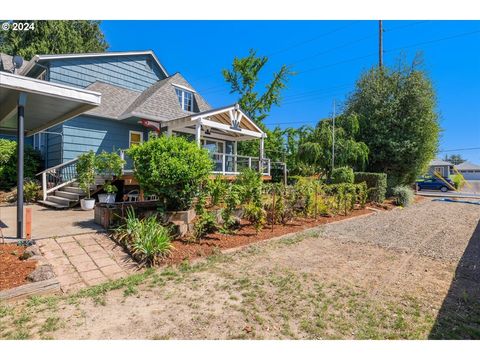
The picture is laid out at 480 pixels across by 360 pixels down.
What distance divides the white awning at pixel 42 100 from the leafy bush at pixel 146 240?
3.08 metres

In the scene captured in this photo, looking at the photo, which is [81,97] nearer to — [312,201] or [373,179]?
[312,201]

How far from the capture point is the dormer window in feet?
49.9

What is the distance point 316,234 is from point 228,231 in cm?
243

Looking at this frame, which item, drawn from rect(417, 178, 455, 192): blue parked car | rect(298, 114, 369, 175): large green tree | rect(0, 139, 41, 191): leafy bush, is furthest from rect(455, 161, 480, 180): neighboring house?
rect(0, 139, 41, 191): leafy bush

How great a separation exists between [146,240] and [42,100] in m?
4.85

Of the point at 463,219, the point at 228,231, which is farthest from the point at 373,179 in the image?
the point at 228,231

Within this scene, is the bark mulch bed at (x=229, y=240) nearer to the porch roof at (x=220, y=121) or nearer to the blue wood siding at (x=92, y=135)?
the porch roof at (x=220, y=121)

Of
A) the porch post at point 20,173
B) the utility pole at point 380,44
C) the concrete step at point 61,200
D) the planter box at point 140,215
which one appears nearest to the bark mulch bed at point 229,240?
the planter box at point 140,215

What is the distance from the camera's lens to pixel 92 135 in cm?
1199

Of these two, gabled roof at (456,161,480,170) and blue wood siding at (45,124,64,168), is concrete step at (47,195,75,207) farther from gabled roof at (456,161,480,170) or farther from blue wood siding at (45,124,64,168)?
gabled roof at (456,161,480,170)

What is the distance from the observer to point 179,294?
361 centimetres

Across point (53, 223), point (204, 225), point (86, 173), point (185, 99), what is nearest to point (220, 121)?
point (185, 99)

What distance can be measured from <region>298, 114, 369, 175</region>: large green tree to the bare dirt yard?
33.6ft

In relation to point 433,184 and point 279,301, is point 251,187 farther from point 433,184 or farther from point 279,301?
point 433,184
